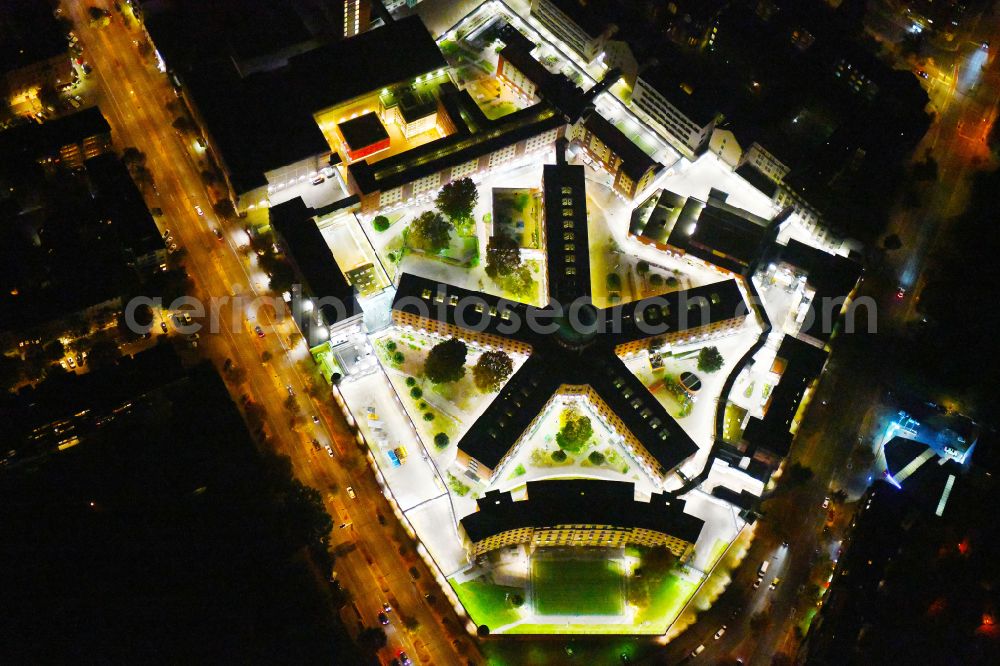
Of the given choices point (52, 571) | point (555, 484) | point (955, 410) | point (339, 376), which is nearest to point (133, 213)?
point (339, 376)

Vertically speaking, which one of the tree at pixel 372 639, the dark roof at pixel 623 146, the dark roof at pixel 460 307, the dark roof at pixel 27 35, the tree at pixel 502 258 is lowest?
the tree at pixel 372 639

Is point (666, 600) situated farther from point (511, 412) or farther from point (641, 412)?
point (511, 412)

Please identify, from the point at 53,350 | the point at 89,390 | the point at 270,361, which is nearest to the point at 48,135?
the point at 53,350

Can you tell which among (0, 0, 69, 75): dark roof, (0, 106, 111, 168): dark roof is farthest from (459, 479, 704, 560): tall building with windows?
(0, 0, 69, 75): dark roof

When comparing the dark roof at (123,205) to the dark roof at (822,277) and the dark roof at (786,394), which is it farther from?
the dark roof at (822,277)

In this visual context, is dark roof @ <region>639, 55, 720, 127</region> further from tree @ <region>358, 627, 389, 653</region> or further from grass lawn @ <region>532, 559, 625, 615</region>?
tree @ <region>358, 627, 389, 653</region>

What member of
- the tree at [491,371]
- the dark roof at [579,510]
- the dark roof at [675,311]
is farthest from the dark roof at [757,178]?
the dark roof at [579,510]

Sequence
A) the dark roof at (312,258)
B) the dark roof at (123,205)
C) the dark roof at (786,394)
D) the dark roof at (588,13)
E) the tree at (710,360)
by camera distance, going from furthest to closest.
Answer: the dark roof at (588,13) → the tree at (710,360) → the dark roof at (123,205) → the dark roof at (312,258) → the dark roof at (786,394)
